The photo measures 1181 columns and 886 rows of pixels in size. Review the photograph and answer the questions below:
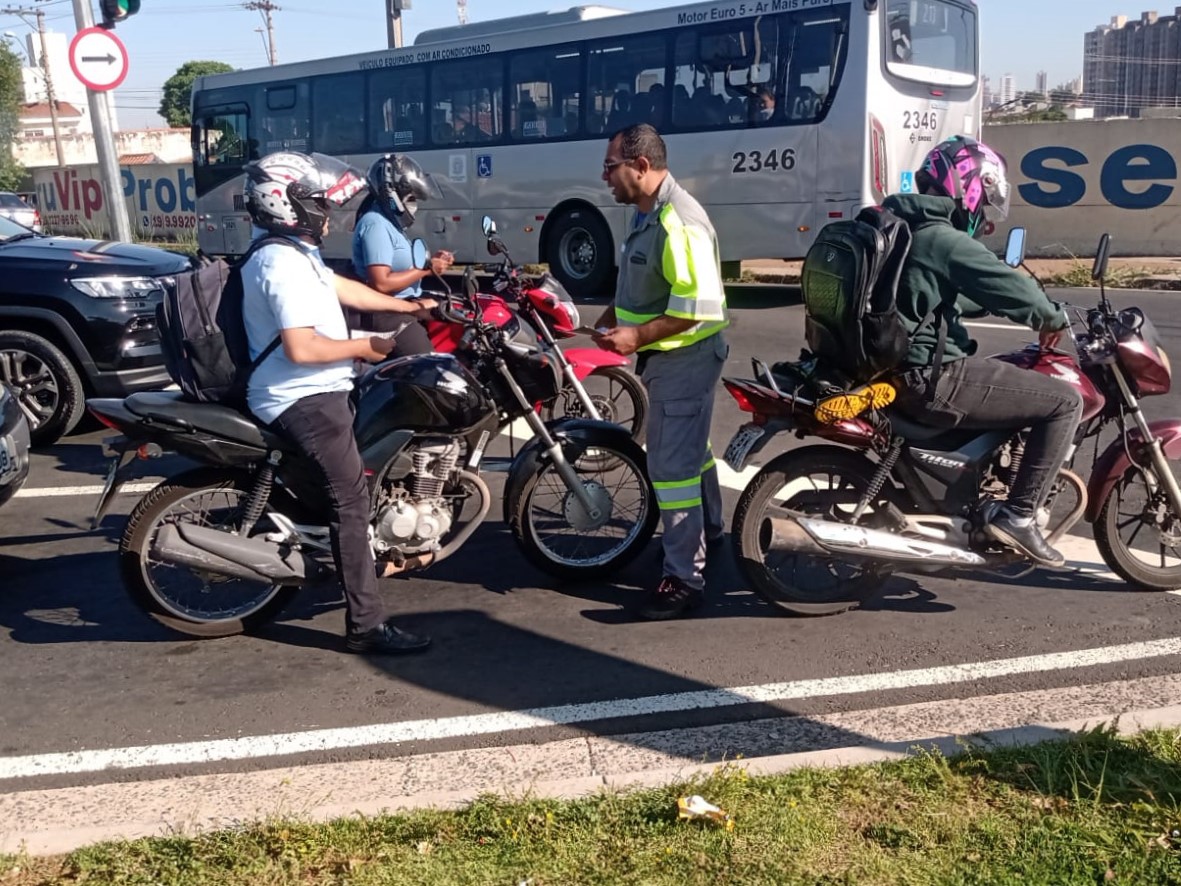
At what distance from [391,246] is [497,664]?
2.64 meters

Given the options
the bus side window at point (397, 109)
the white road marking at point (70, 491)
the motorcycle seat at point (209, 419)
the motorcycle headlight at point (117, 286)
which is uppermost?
the bus side window at point (397, 109)

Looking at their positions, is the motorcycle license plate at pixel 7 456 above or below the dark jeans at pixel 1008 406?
below

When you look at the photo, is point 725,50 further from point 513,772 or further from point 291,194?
point 513,772

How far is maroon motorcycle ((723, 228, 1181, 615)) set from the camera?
14.5ft

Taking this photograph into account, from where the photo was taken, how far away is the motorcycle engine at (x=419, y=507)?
15.1 feet

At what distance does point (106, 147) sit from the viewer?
12.0 m

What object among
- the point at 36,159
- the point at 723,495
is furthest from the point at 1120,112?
the point at 723,495

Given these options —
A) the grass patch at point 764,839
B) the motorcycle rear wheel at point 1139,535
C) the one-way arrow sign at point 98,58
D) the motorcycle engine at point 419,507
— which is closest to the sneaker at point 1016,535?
the motorcycle rear wheel at point 1139,535

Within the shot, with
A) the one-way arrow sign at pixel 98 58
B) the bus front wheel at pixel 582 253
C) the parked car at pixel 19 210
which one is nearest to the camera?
the one-way arrow sign at pixel 98 58

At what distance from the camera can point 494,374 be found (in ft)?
15.8

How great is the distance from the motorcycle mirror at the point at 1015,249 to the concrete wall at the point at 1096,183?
1304 centimetres

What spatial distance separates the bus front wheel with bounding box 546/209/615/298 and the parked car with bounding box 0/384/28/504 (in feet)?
35.7

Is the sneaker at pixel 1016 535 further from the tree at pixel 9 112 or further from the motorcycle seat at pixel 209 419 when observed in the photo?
the tree at pixel 9 112

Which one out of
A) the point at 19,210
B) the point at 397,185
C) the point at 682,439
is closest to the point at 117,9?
the point at 397,185
